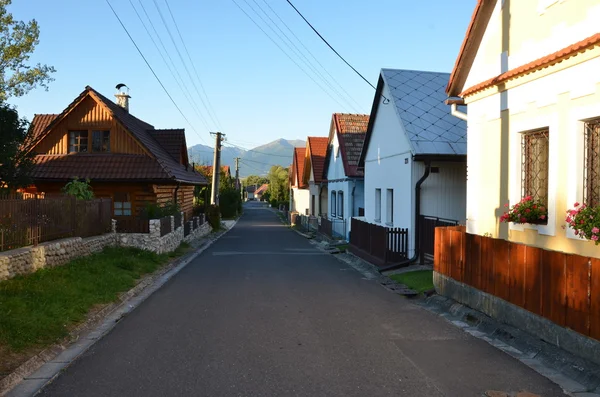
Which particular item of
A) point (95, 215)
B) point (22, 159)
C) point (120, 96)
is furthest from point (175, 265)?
point (120, 96)

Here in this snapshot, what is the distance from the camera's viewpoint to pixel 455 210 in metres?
15.8

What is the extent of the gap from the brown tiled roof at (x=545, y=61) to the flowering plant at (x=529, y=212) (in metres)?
2.06

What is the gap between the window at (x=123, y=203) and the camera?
21734 millimetres

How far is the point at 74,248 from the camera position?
42.9ft

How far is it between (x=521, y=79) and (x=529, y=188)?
6.02 ft

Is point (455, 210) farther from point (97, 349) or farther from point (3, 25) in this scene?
point (3, 25)

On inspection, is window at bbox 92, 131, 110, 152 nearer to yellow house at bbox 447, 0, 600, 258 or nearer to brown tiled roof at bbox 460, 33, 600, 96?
yellow house at bbox 447, 0, 600, 258

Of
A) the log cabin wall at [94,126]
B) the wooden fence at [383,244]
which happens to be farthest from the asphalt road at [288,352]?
the log cabin wall at [94,126]

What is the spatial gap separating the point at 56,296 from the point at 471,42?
364 inches

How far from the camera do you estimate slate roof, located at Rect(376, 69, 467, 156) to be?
1528 cm

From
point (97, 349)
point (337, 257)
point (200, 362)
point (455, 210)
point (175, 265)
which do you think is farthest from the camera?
point (337, 257)

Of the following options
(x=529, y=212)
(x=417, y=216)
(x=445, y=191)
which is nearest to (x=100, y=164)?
(x=417, y=216)

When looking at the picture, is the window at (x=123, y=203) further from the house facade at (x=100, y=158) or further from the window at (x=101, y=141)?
the window at (x=101, y=141)

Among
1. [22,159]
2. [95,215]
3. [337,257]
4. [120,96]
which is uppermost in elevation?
[120,96]
